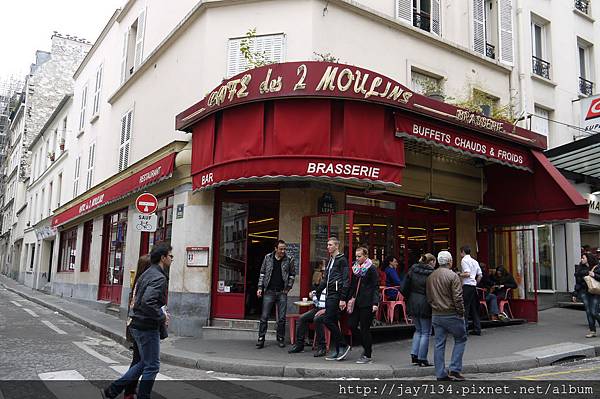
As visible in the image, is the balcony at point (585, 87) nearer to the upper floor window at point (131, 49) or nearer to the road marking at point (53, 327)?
the upper floor window at point (131, 49)

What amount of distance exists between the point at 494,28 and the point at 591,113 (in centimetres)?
415

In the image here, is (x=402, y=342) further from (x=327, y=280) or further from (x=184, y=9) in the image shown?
(x=184, y=9)

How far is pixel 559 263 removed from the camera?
51.9 ft

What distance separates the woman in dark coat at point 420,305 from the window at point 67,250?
17.7m

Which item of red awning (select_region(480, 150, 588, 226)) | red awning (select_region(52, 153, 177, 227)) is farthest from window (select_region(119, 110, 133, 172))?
red awning (select_region(480, 150, 588, 226))

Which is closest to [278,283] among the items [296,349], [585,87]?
[296,349]

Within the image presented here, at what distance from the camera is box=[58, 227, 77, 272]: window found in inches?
869

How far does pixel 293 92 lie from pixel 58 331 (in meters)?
8.03

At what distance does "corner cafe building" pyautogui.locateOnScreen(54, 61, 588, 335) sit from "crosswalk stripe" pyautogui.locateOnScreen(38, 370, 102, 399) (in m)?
3.64

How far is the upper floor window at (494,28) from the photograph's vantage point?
14414mm

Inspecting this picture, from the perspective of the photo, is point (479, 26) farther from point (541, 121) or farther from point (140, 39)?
point (140, 39)

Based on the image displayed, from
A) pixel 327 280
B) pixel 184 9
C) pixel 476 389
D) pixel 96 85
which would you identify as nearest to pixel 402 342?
pixel 327 280

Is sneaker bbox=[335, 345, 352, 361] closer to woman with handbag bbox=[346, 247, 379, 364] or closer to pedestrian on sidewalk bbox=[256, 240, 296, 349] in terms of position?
woman with handbag bbox=[346, 247, 379, 364]

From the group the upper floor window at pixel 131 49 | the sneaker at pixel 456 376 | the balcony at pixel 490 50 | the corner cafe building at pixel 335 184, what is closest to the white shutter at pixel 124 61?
the upper floor window at pixel 131 49
